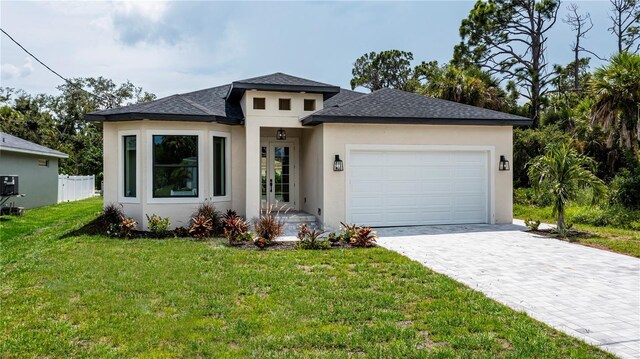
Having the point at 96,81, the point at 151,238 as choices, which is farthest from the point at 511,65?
the point at 96,81

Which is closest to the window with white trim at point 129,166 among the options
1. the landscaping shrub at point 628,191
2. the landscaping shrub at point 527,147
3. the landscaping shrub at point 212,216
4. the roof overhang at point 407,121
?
the landscaping shrub at point 212,216

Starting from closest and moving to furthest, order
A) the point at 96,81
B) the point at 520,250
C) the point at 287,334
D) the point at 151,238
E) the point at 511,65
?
the point at 287,334 → the point at 520,250 → the point at 151,238 → the point at 511,65 → the point at 96,81

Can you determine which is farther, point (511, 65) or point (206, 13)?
point (511, 65)

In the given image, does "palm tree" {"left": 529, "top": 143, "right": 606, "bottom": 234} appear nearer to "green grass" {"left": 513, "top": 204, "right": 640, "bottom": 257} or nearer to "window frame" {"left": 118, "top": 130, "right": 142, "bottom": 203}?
"green grass" {"left": 513, "top": 204, "right": 640, "bottom": 257}

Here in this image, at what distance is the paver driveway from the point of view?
186 inches

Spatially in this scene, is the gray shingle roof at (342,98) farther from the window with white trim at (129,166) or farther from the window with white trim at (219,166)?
the window with white trim at (129,166)

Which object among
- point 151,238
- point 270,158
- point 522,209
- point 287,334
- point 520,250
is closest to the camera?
point 287,334

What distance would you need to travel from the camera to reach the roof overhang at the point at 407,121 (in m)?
11.3

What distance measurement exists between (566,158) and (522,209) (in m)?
5.31

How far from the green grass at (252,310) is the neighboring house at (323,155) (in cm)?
356

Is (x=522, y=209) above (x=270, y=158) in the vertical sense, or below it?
below

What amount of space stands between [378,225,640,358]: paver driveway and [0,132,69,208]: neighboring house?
47.7ft

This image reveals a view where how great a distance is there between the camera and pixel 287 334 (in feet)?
14.3

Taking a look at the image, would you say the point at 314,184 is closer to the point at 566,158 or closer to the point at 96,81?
the point at 566,158
